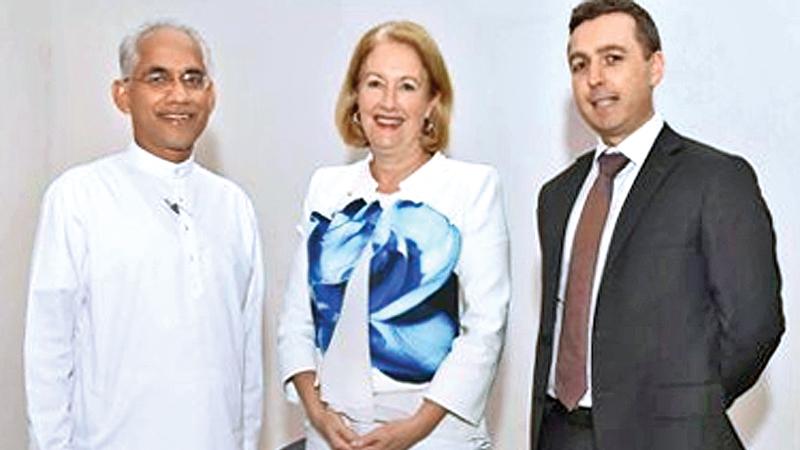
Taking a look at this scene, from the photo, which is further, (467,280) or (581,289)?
(467,280)

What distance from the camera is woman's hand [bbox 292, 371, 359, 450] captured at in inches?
103

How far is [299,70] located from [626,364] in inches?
79.0

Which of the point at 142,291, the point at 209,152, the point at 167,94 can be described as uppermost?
the point at 167,94

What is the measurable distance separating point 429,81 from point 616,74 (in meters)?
0.46

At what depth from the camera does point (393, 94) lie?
8.75ft

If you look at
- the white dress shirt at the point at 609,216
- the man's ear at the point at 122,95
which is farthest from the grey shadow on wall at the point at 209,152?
the white dress shirt at the point at 609,216

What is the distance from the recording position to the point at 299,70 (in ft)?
13.2

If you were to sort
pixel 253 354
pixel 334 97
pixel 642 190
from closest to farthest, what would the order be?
pixel 642 190 < pixel 253 354 < pixel 334 97

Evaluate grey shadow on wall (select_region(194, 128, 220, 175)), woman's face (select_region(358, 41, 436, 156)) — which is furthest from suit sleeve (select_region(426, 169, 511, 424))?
grey shadow on wall (select_region(194, 128, 220, 175))

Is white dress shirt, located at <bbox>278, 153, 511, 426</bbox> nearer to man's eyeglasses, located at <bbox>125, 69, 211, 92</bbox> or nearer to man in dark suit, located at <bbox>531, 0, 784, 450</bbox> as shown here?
man in dark suit, located at <bbox>531, 0, 784, 450</bbox>

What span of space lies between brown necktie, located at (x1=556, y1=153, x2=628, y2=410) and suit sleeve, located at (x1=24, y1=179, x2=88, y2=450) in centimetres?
110

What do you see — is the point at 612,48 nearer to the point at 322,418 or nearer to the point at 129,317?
the point at 322,418

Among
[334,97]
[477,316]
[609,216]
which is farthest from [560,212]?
[334,97]

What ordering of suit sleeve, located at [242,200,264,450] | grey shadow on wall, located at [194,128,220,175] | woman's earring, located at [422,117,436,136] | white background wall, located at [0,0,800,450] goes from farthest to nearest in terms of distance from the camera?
grey shadow on wall, located at [194,128,220,175] → white background wall, located at [0,0,800,450] → suit sleeve, located at [242,200,264,450] → woman's earring, located at [422,117,436,136]
